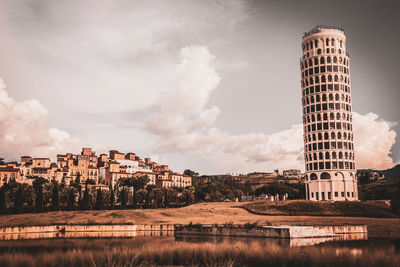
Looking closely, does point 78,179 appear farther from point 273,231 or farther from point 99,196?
point 273,231

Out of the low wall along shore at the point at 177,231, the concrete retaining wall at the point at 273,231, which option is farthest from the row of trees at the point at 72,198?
the concrete retaining wall at the point at 273,231

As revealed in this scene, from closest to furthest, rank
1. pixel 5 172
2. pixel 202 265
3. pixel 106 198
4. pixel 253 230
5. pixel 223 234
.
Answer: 1. pixel 202 265
2. pixel 253 230
3. pixel 223 234
4. pixel 106 198
5. pixel 5 172

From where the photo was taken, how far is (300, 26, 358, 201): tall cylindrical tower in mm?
125938

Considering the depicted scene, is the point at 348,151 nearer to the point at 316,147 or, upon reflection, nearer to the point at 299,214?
the point at 316,147

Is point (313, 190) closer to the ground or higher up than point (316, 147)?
closer to the ground

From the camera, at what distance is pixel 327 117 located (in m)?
130

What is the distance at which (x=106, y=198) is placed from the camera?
12744cm

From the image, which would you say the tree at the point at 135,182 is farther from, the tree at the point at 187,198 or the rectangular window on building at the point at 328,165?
the rectangular window on building at the point at 328,165

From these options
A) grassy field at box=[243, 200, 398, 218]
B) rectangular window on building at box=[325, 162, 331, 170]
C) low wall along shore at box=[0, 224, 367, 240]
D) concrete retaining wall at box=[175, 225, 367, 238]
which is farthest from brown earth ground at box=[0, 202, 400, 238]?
rectangular window on building at box=[325, 162, 331, 170]

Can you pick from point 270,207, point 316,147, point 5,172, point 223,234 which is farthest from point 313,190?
point 5,172

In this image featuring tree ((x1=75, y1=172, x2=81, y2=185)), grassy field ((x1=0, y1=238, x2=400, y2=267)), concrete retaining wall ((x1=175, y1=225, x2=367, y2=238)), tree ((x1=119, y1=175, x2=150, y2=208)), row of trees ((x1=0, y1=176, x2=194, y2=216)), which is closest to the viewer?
grassy field ((x1=0, y1=238, x2=400, y2=267))

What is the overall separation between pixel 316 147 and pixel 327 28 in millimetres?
46479

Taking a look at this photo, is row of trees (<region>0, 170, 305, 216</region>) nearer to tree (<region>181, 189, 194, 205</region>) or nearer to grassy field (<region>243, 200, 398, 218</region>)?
tree (<region>181, 189, 194, 205</region>)

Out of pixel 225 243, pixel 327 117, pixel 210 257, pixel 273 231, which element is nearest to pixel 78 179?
pixel 327 117
